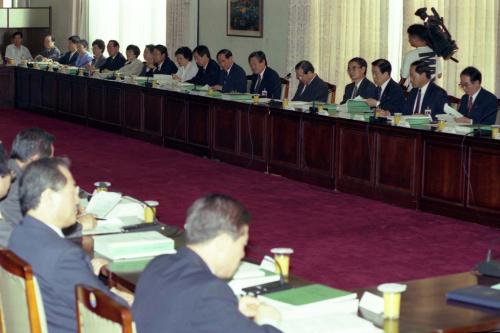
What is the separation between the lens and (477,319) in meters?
3.49

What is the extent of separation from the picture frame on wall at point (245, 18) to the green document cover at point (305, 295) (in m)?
10.2

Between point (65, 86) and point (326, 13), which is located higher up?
point (326, 13)

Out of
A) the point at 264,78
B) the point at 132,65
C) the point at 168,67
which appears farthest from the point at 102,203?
the point at 132,65

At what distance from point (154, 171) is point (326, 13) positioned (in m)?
3.42

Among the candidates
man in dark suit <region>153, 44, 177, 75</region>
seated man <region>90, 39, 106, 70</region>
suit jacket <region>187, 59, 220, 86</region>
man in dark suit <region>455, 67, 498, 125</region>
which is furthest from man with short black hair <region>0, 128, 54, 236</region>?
seated man <region>90, 39, 106, 70</region>

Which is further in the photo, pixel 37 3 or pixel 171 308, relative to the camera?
pixel 37 3

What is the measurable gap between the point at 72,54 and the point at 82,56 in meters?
0.38

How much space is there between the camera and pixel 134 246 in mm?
4289

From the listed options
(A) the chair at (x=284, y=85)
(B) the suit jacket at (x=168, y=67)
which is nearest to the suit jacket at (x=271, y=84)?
(A) the chair at (x=284, y=85)

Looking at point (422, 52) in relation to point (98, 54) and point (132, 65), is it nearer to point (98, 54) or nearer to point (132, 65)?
point (132, 65)

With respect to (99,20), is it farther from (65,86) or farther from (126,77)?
(126,77)

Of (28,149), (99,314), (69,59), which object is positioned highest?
(69,59)

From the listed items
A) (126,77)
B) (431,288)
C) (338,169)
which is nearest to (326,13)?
(126,77)

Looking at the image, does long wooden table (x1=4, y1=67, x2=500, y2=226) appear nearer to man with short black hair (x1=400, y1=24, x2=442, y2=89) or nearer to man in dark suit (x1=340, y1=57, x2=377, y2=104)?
man in dark suit (x1=340, y1=57, x2=377, y2=104)
